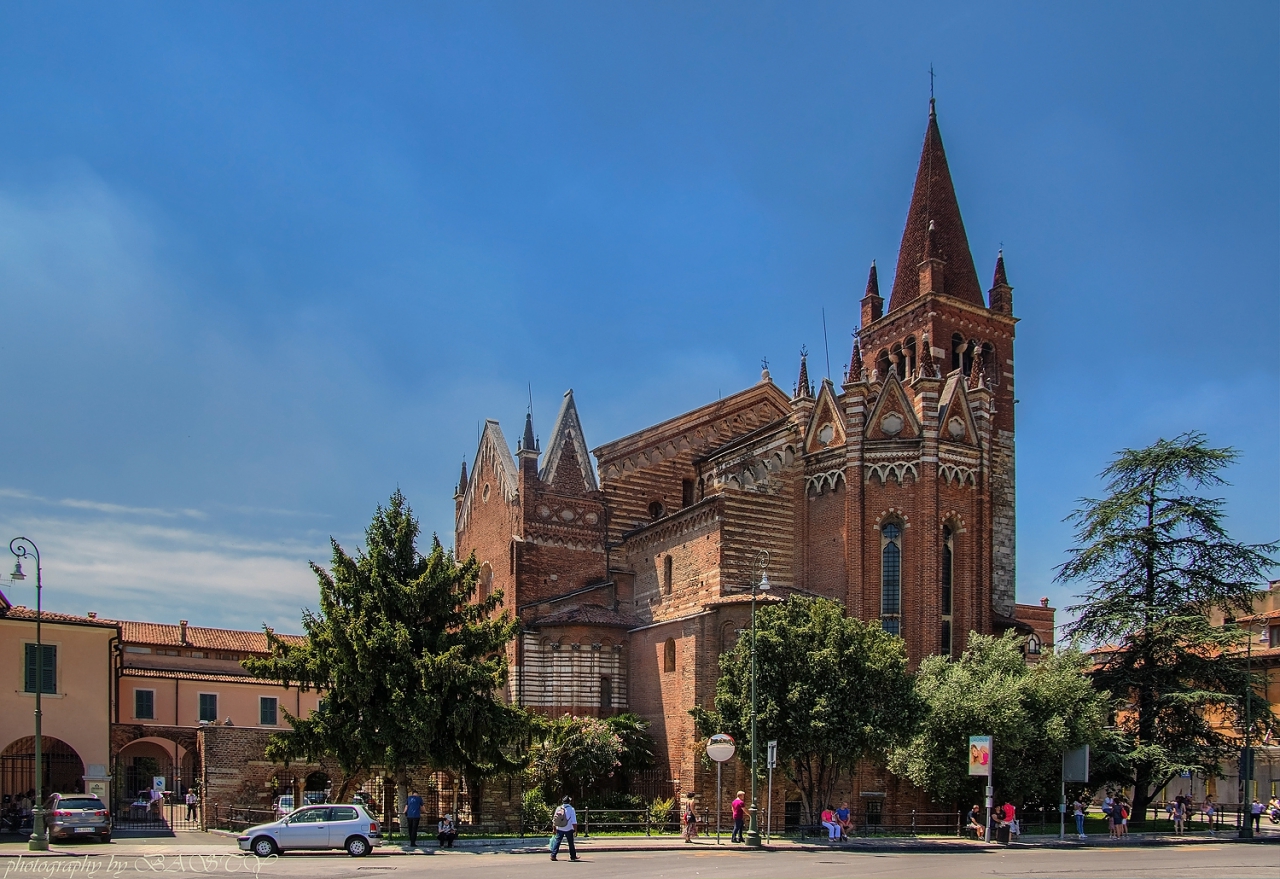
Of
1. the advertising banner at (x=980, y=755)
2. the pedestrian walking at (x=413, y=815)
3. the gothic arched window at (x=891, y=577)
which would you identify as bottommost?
the pedestrian walking at (x=413, y=815)

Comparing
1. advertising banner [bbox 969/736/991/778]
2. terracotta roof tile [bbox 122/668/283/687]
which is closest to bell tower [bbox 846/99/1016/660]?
advertising banner [bbox 969/736/991/778]

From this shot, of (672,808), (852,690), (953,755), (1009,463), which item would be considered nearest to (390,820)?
(672,808)

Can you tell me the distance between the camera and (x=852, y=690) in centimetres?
3288

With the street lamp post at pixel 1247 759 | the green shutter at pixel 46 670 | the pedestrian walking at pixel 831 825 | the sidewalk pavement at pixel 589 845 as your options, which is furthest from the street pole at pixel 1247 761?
the green shutter at pixel 46 670

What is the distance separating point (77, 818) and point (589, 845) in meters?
12.8

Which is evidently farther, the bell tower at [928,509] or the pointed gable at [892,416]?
the pointed gable at [892,416]

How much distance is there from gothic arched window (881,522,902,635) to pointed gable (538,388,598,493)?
42.2 feet

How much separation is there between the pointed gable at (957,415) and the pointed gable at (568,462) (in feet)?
47.8

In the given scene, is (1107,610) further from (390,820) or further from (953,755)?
(390,820)

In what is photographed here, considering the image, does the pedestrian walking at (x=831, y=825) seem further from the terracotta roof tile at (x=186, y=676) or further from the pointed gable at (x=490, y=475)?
the terracotta roof tile at (x=186, y=676)

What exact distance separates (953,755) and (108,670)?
2713 centimetres

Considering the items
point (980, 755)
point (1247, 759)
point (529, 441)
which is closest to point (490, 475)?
point (529, 441)

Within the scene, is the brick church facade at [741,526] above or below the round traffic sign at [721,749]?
above

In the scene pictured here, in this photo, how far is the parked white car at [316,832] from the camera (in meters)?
25.4
